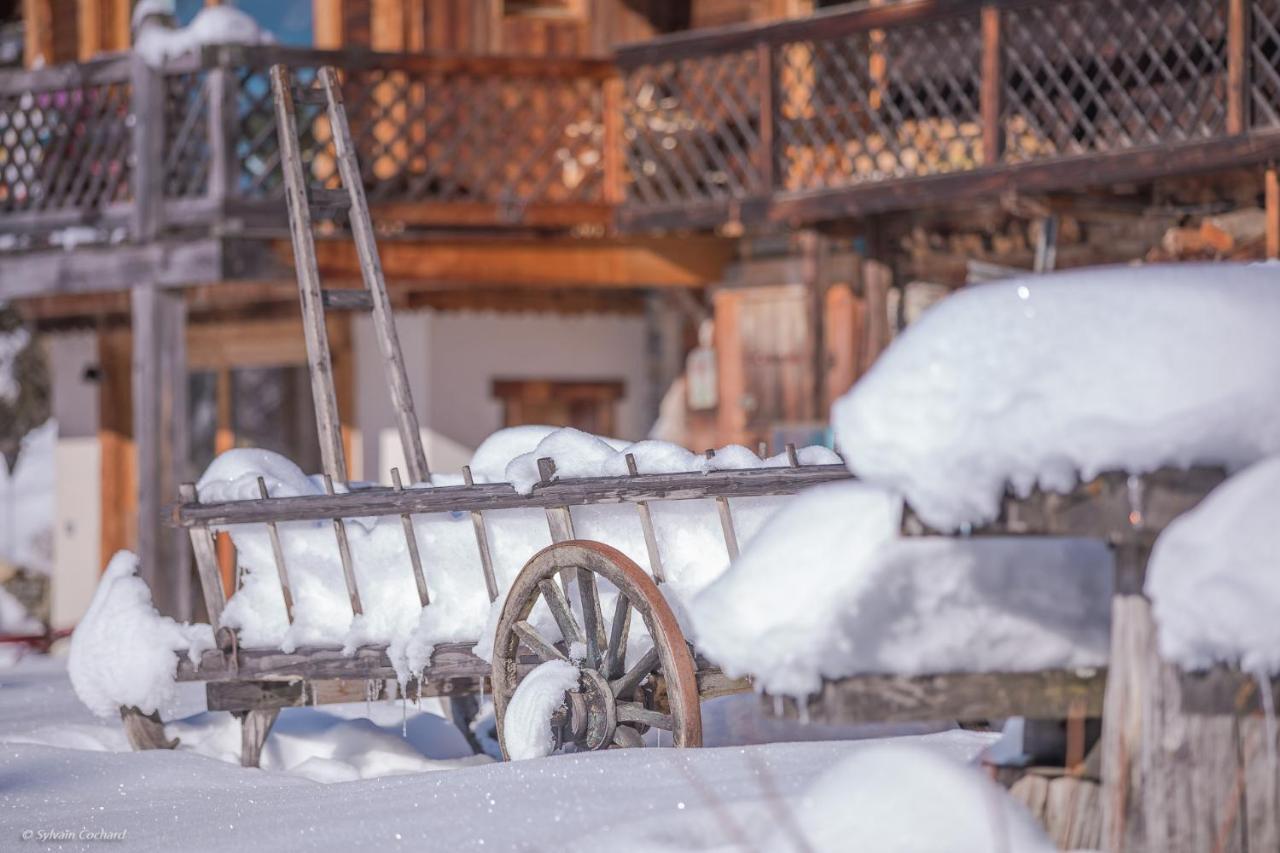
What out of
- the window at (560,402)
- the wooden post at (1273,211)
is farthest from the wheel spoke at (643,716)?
the window at (560,402)

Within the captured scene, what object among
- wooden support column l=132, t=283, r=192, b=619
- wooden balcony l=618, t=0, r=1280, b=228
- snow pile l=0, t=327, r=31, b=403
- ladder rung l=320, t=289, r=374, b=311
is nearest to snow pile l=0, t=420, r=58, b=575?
snow pile l=0, t=327, r=31, b=403

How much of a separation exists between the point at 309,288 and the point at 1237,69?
4977 mm

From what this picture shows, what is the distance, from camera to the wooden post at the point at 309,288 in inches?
269

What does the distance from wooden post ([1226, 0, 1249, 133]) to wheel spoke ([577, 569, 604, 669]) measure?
5.50m

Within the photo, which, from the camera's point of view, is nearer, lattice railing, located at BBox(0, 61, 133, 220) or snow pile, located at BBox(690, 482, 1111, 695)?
snow pile, located at BBox(690, 482, 1111, 695)

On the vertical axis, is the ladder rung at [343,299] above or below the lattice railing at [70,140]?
below

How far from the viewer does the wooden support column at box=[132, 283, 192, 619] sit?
36.8ft

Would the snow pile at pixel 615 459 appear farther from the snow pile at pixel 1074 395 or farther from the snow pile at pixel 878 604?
the snow pile at pixel 1074 395

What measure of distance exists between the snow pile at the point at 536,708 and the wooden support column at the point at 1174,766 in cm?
202

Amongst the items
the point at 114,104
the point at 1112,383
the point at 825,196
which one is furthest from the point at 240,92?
the point at 1112,383

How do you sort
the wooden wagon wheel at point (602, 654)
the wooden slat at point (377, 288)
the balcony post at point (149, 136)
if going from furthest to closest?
the balcony post at point (149, 136)
the wooden slat at point (377, 288)
the wooden wagon wheel at point (602, 654)

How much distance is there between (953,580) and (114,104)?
9830 millimetres

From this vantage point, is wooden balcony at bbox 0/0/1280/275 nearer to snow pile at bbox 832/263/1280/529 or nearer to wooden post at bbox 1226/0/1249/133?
wooden post at bbox 1226/0/1249/133

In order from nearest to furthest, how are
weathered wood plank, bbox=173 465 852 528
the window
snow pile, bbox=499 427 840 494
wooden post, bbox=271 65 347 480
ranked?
weathered wood plank, bbox=173 465 852 528 < snow pile, bbox=499 427 840 494 < wooden post, bbox=271 65 347 480 < the window
